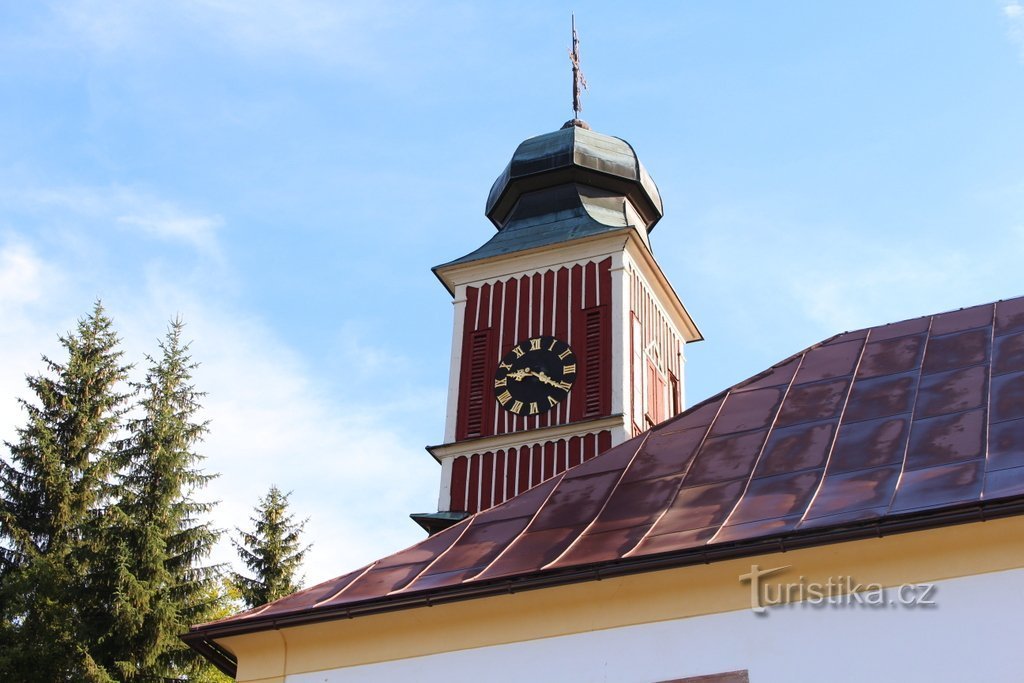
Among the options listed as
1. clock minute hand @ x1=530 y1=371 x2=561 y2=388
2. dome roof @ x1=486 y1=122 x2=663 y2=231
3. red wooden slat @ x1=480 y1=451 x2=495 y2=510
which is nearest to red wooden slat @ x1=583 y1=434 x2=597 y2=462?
clock minute hand @ x1=530 y1=371 x2=561 y2=388

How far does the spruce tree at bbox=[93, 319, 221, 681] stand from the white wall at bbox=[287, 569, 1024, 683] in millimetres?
12388

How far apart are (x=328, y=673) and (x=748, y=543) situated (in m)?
3.59

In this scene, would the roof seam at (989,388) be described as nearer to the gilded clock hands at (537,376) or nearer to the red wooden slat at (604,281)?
the gilded clock hands at (537,376)

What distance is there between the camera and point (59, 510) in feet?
80.1

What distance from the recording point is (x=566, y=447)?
22.5 meters

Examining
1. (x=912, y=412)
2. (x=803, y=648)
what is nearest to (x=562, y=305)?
(x=912, y=412)

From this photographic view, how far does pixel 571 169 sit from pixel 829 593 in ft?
58.6

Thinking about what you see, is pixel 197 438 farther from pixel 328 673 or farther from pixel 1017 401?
pixel 1017 401

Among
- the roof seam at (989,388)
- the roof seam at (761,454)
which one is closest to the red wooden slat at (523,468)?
the roof seam at (761,454)

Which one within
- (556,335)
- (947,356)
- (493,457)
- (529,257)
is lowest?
(947,356)

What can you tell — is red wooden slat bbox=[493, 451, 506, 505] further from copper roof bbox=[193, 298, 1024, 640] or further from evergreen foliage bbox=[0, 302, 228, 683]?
copper roof bbox=[193, 298, 1024, 640]

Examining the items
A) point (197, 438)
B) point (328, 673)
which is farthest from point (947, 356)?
point (197, 438)

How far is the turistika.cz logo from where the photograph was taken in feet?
32.7

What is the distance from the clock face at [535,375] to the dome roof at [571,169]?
4.53 m
